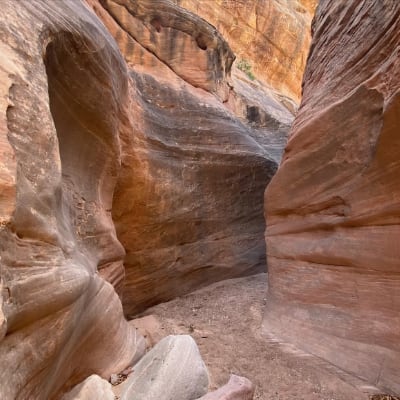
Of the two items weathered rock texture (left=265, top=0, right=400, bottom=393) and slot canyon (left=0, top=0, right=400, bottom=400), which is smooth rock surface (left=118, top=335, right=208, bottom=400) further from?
weathered rock texture (left=265, top=0, right=400, bottom=393)

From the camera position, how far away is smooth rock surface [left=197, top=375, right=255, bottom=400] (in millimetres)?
2786

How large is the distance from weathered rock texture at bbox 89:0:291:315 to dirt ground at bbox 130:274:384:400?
879mm

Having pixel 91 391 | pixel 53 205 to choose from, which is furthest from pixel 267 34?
pixel 91 391

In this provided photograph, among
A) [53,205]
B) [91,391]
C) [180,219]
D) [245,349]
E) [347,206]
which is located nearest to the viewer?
[53,205]

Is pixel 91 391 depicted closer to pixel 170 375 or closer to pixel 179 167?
pixel 170 375

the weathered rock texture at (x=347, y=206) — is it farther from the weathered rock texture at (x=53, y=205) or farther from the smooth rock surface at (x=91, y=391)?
the smooth rock surface at (x=91, y=391)

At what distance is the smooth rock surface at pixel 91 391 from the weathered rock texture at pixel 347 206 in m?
2.76

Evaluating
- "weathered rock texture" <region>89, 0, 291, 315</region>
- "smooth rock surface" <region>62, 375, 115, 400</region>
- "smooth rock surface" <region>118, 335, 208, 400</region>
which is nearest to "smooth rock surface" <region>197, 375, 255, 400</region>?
"smooth rock surface" <region>118, 335, 208, 400</region>

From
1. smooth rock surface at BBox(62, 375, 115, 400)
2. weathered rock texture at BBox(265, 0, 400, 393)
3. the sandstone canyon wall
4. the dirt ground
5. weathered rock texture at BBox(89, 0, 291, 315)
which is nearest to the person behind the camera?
the sandstone canyon wall

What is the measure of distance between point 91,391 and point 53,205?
1743 mm

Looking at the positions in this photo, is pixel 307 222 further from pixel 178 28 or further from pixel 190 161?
pixel 178 28

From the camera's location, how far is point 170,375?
293 centimetres

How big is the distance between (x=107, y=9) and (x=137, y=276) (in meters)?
6.44

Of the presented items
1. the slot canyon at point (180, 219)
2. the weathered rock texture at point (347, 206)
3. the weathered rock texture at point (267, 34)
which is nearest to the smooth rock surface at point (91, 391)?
the slot canyon at point (180, 219)
